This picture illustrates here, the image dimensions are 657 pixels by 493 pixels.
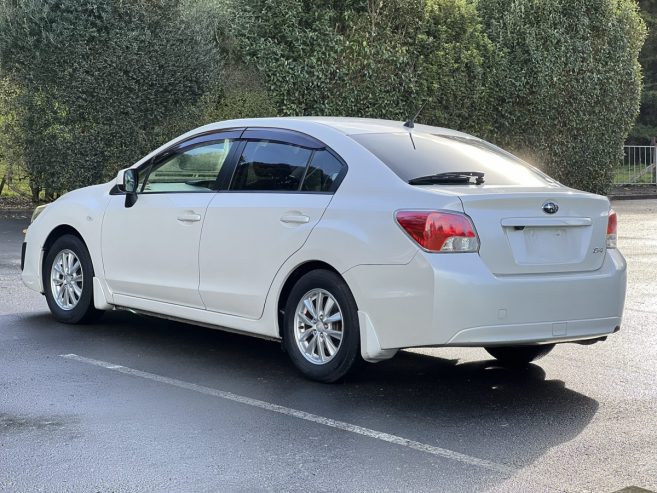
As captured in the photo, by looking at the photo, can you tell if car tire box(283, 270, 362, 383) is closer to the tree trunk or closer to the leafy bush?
the tree trunk

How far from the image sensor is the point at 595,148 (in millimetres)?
26688

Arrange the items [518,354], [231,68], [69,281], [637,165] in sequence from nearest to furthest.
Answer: [518,354], [69,281], [231,68], [637,165]

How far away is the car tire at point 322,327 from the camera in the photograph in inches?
259

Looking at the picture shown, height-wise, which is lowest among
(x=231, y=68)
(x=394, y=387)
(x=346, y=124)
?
(x=394, y=387)

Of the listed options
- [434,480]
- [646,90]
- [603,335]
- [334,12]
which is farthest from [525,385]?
[646,90]

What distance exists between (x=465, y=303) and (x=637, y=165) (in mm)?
28851

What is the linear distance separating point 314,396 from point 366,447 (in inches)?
44.4

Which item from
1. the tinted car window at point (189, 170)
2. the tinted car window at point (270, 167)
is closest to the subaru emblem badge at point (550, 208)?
the tinted car window at point (270, 167)

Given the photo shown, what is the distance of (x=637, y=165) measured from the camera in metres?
33.5

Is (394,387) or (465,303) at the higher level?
(465,303)

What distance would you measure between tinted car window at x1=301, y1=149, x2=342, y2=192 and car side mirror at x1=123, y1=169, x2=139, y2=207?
1706 millimetres

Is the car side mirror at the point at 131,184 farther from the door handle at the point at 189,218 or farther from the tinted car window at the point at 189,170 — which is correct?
the door handle at the point at 189,218

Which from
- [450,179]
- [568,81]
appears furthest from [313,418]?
[568,81]

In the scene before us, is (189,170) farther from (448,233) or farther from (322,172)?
(448,233)
